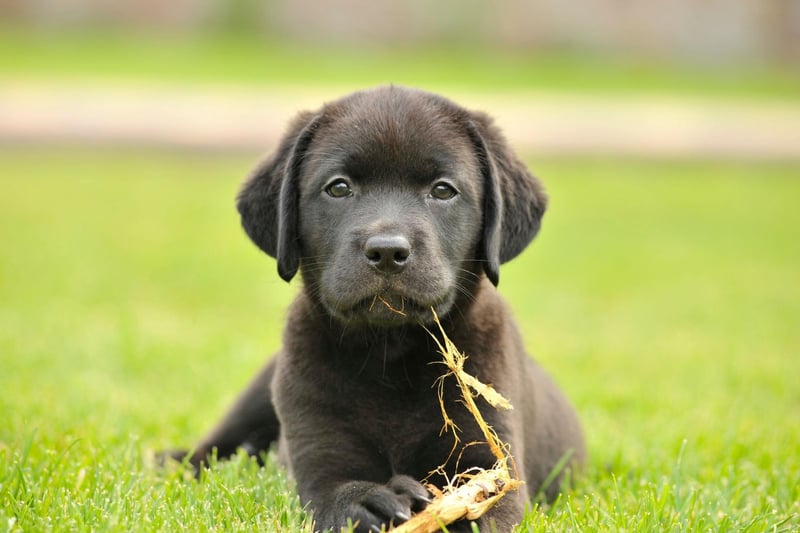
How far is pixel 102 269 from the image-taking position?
10133 mm

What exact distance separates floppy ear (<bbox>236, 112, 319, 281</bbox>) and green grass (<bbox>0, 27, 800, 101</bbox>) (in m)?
21.5

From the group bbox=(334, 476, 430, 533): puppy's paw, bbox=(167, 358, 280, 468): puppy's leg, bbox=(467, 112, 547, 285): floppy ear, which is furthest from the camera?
bbox=(167, 358, 280, 468): puppy's leg

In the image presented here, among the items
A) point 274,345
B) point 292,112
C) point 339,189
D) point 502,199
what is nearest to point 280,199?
point 339,189

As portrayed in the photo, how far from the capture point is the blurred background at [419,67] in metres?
21.3

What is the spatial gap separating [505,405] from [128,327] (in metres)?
4.34

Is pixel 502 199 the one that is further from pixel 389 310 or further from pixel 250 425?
pixel 250 425

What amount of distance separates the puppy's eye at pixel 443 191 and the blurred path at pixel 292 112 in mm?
14588

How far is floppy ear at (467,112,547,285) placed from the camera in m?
3.97

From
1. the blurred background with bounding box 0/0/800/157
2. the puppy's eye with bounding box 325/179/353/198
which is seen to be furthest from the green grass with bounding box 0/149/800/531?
the blurred background with bounding box 0/0/800/157

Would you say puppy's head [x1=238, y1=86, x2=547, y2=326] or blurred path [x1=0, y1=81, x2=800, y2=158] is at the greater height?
puppy's head [x1=238, y1=86, x2=547, y2=326]

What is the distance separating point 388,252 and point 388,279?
11 cm

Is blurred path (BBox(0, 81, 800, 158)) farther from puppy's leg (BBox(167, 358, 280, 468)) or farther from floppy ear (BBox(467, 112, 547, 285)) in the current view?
floppy ear (BBox(467, 112, 547, 285))

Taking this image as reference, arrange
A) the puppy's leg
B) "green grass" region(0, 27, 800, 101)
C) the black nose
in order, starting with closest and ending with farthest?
the black nose → the puppy's leg → "green grass" region(0, 27, 800, 101)

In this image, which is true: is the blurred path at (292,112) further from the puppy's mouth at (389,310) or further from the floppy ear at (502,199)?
the puppy's mouth at (389,310)
